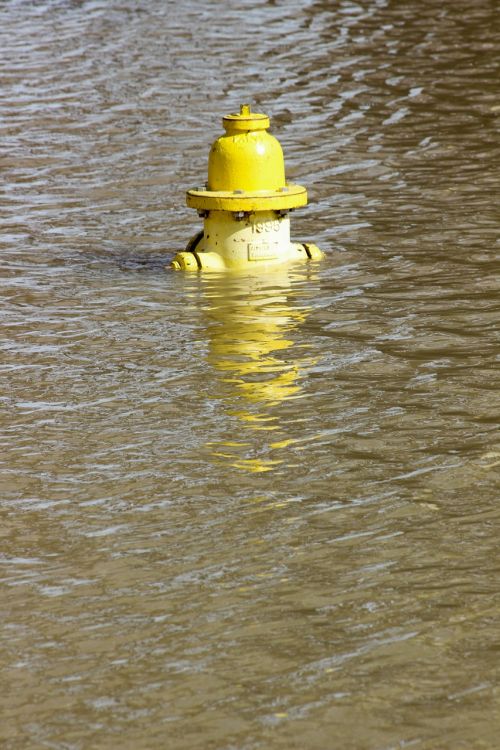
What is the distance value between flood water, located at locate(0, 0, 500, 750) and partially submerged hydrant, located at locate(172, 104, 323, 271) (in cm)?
17

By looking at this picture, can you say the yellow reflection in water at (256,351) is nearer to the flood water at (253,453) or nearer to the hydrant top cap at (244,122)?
the flood water at (253,453)

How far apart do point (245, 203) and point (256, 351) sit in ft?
5.01

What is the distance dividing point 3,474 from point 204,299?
2556mm

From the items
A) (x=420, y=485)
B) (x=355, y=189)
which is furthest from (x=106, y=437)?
(x=355, y=189)

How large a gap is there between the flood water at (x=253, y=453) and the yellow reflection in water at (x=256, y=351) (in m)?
0.02

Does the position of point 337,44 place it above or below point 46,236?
above

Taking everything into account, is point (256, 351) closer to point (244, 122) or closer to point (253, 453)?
point (253, 453)

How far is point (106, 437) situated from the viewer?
207 inches

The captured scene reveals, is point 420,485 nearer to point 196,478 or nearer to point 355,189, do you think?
point 196,478

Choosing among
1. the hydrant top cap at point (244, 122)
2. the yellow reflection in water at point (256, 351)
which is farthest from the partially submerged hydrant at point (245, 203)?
the yellow reflection in water at point (256, 351)

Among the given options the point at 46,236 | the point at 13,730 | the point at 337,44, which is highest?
the point at 337,44

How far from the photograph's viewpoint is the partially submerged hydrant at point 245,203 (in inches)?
303

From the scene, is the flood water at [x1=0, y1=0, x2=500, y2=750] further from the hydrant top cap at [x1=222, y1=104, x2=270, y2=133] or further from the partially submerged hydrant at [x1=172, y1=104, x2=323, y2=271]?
the hydrant top cap at [x1=222, y1=104, x2=270, y2=133]

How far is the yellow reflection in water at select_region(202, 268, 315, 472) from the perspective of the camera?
5.14 meters
